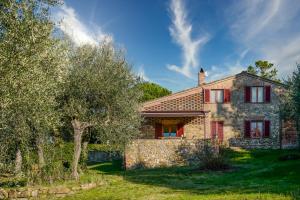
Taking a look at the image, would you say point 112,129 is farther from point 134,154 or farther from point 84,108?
point 134,154

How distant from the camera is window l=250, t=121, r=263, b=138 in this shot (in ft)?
119

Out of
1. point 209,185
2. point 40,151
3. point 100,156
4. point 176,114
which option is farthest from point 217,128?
point 40,151

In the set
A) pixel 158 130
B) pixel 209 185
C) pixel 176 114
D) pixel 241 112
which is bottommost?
pixel 209 185

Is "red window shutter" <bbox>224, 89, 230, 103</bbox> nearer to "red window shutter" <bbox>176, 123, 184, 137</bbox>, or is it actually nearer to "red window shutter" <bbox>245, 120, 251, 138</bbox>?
"red window shutter" <bbox>245, 120, 251, 138</bbox>

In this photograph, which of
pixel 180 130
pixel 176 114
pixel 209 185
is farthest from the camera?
pixel 180 130

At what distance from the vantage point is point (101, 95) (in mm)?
20719

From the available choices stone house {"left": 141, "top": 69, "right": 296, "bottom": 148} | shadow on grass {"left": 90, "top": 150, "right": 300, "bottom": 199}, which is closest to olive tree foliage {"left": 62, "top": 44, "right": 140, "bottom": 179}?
shadow on grass {"left": 90, "top": 150, "right": 300, "bottom": 199}

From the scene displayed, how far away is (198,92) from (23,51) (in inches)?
1073

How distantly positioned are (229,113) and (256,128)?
305 cm

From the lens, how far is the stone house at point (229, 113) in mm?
36250

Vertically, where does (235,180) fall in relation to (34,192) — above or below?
above

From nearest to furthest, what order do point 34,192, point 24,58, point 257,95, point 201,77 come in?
1. point 24,58
2. point 34,192
3. point 257,95
4. point 201,77

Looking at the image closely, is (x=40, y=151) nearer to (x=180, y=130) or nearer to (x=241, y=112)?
(x=180, y=130)

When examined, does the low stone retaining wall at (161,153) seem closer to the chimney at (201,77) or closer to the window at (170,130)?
the window at (170,130)
